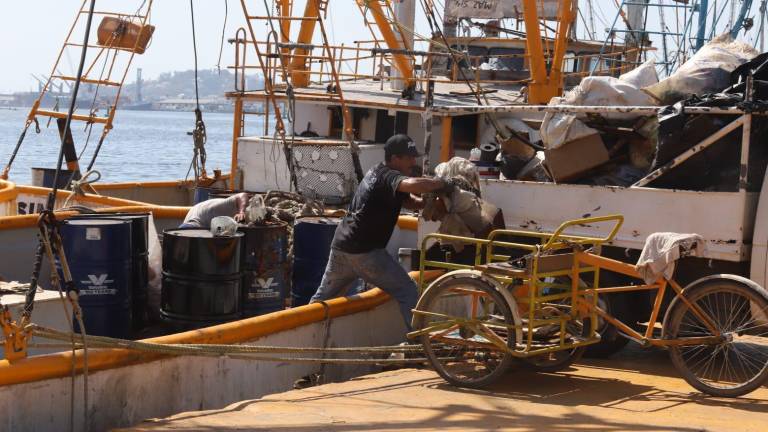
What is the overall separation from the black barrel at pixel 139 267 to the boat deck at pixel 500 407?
2.29 m

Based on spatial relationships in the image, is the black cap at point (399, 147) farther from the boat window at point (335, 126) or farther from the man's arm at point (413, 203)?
the boat window at point (335, 126)

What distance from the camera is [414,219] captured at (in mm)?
11766

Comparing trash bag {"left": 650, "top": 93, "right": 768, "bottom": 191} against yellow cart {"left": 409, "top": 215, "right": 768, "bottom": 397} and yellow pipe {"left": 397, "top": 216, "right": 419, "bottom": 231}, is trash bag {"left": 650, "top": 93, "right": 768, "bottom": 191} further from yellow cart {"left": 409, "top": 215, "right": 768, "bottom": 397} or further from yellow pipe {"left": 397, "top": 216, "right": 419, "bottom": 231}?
yellow pipe {"left": 397, "top": 216, "right": 419, "bottom": 231}

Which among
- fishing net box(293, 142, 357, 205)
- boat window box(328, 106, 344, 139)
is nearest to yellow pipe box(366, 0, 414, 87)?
boat window box(328, 106, 344, 139)

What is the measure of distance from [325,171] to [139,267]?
7.13 metres

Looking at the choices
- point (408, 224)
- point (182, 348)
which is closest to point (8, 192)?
point (408, 224)

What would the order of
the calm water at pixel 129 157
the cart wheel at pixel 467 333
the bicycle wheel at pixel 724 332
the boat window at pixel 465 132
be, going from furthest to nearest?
the calm water at pixel 129 157
the boat window at pixel 465 132
the cart wheel at pixel 467 333
the bicycle wheel at pixel 724 332

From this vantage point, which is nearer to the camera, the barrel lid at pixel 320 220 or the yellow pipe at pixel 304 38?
the barrel lid at pixel 320 220

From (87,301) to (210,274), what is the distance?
1004mm

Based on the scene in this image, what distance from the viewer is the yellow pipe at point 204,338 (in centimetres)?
585

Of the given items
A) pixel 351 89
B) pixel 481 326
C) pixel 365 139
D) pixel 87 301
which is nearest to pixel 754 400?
pixel 481 326

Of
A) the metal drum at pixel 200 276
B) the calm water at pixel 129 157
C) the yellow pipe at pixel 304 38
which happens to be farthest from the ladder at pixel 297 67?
the calm water at pixel 129 157

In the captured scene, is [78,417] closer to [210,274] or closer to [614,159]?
[210,274]

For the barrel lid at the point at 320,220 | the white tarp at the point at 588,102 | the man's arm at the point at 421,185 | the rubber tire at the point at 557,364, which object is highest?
the white tarp at the point at 588,102
